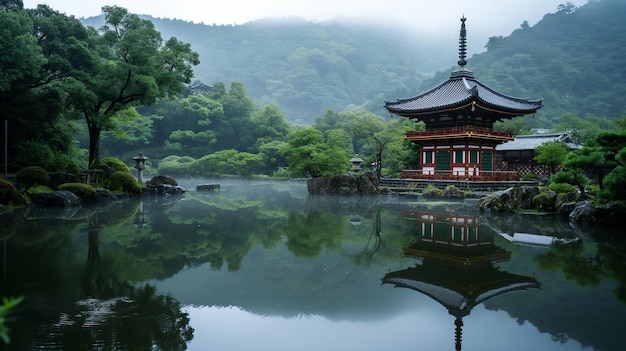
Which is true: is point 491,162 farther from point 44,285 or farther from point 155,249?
point 44,285

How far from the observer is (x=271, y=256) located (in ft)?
29.4

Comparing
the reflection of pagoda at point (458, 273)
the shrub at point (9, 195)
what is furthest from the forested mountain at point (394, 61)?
the shrub at point (9, 195)

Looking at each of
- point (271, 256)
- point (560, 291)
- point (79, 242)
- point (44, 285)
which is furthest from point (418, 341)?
point (79, 242)

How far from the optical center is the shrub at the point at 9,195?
1605 cm

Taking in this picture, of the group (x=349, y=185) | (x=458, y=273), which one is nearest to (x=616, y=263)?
(x=458, y=273)

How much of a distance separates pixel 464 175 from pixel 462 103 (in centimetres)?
467

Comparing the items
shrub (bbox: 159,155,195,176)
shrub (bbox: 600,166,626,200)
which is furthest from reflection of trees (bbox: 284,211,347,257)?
shrub (bbox: 159,155,195,176)

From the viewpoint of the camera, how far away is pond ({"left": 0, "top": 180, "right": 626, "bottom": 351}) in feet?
16.1

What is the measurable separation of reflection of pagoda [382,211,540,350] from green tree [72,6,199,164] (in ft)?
62.9

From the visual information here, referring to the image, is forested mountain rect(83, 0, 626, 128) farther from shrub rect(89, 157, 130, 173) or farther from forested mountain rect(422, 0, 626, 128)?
shrub rect(89, 157, 130, 173)

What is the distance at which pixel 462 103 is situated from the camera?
88.6ft

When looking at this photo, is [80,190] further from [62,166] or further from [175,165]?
[175,165]

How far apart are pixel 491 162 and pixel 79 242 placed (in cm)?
2715

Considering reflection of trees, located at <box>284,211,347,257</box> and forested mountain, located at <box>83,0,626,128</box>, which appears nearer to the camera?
reflection of trees, located at <box>284,211,347,257</box>
